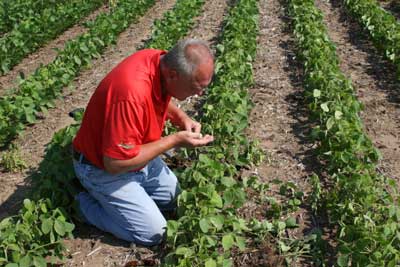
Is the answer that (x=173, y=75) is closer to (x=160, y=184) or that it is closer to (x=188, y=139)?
(x=188, y=139)

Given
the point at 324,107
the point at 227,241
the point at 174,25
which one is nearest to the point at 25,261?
the point at 227,241

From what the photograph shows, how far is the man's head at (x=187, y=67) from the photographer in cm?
337

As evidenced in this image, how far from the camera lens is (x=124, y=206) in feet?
12.3

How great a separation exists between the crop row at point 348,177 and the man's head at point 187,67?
1.26 meters

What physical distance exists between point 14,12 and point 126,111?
20.8ft

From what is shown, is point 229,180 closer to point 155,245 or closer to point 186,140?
point 186,140

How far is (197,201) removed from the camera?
3.65 m

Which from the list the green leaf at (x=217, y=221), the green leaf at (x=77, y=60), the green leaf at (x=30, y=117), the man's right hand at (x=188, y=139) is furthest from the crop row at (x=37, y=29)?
the green leaf at (x=217, y=221)

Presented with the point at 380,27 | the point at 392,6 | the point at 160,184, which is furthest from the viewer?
the point at 392,6

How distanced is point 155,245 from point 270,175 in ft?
4.10

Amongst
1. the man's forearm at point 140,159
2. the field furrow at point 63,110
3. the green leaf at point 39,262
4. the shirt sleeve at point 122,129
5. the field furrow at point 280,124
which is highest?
the shirt sleeve at point 122,129

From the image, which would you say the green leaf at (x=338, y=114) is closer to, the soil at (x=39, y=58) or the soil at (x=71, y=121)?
the soil at (x=71, y=121)

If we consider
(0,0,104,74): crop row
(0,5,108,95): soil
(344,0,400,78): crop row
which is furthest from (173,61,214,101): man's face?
(0,0,104,74): crop row

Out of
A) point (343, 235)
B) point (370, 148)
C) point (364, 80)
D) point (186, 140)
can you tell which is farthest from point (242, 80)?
point (343, 235)
